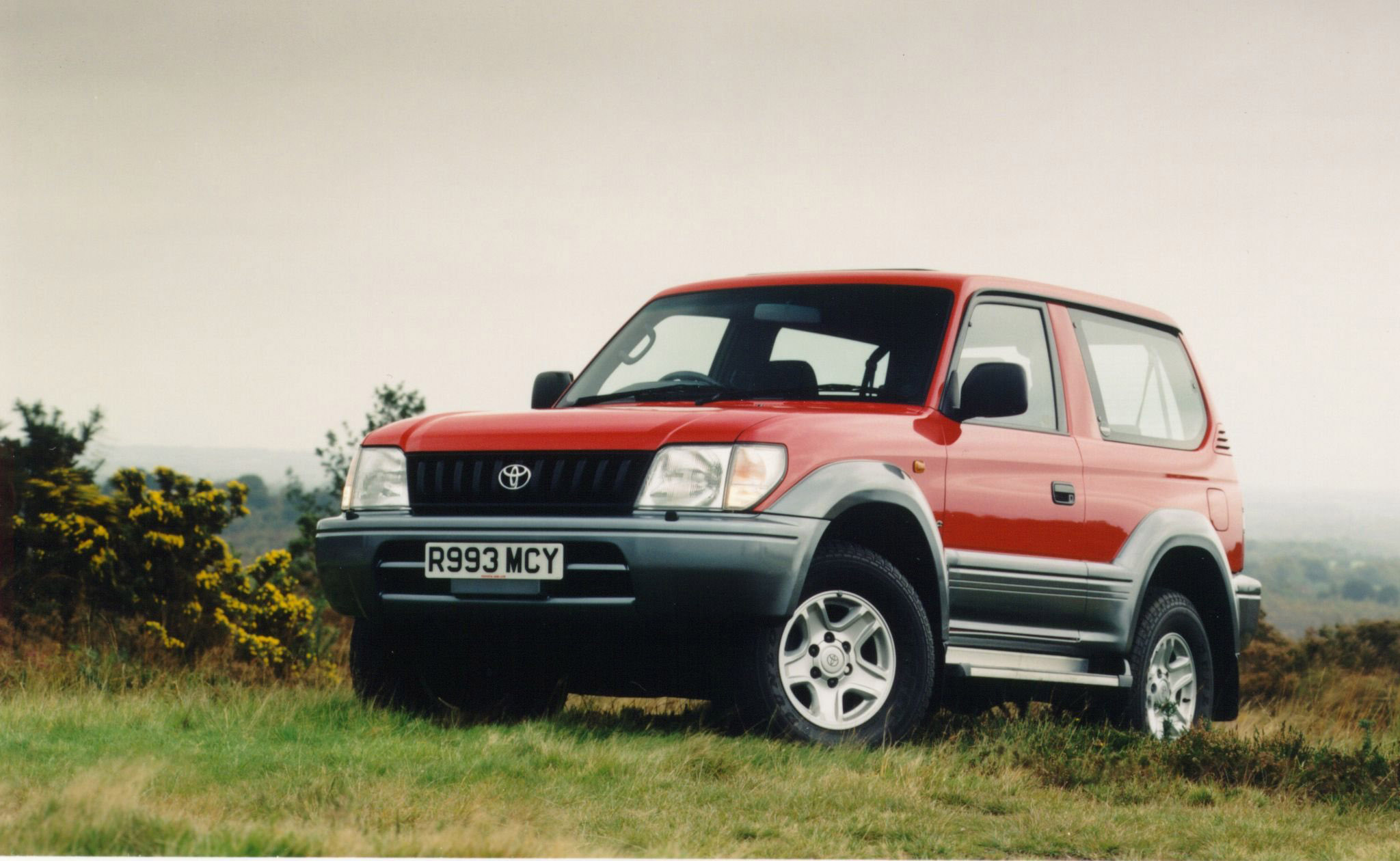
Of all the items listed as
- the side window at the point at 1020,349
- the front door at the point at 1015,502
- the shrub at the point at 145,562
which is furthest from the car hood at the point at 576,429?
the shrub at the point at 145,562

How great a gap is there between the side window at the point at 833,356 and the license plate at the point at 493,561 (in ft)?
5.11

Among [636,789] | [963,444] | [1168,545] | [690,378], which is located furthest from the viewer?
[1168,545]

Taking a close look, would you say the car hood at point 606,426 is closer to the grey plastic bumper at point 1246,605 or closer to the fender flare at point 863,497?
the fender flare at point 863,497

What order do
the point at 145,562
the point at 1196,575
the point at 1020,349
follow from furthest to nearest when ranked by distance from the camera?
the point at 145,562
the point at 1196,575
the point at 1020,349

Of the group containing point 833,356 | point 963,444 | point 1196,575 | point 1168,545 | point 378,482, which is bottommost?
point 1196,575

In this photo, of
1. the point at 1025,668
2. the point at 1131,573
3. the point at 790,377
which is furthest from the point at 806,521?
the point at 1131,573

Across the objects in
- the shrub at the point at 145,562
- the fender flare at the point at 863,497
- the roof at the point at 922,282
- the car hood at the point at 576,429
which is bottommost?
the shrub at the point at 145,562

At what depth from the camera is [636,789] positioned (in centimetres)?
529

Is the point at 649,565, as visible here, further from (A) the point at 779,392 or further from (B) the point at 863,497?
(A) the point at 779,392

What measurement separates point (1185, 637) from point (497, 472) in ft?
12.4

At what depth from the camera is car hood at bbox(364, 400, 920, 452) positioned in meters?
6.05

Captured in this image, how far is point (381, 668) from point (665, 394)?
62.6 inches

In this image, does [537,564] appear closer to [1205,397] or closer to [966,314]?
[966,314]

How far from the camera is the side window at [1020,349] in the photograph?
7.17 meters
